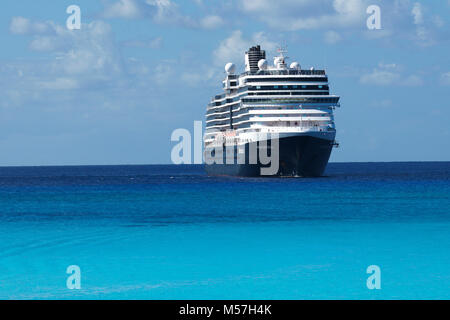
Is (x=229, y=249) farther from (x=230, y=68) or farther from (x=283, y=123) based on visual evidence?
(x=230, y=68)

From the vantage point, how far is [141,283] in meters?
23.2

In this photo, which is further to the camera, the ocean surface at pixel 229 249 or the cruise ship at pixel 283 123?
the cruise ship at pixel 283 123

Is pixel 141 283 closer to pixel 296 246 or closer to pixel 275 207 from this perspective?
pixel 296 246

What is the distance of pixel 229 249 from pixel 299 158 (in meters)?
44.4

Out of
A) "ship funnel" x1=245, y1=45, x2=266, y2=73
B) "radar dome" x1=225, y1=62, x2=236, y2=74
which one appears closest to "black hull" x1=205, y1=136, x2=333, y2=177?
"radar dome" x1=225, y1=62, x2=236, y2=74

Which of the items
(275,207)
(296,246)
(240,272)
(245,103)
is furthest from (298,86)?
(240,272)

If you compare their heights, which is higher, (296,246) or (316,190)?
(316,190)

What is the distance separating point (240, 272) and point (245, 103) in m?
53.1

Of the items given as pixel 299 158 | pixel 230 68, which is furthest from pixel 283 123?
pixel 230 68

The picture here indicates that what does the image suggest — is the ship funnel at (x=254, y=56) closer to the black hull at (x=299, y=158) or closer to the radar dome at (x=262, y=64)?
the radar dome at (x=262, y=64)

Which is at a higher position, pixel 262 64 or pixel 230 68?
pixel 230 68

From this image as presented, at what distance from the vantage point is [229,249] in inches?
1194

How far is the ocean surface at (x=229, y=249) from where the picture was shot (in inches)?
886

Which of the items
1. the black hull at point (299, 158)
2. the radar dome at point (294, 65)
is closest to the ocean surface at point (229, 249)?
the black hull at point (299, 158)
